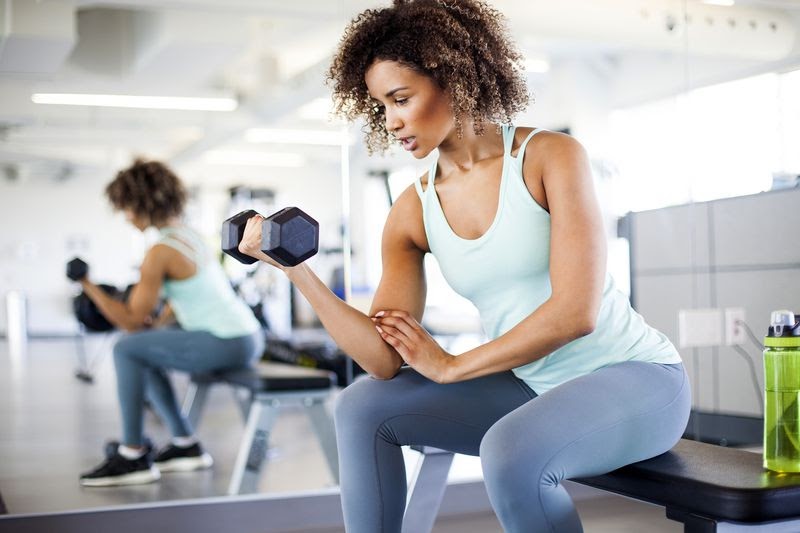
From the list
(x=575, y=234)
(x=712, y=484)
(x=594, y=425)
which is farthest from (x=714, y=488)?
(x=575, y=234)

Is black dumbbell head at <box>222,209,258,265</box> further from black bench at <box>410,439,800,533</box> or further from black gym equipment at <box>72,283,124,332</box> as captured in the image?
black gym equipment at <box>72,283,124,332</box>

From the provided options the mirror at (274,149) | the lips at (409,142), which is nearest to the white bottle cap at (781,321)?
the lips at (409,142)

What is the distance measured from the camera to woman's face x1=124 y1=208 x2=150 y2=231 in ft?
8.54

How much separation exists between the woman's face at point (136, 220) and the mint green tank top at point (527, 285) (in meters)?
1.45

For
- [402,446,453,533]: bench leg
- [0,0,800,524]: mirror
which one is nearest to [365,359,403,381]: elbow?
[402,446,453,533]: bench leg

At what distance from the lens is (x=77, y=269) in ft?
8.20

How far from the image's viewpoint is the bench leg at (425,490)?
1604 millimetres

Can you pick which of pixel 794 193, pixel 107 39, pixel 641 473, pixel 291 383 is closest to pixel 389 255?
pixel 641 473

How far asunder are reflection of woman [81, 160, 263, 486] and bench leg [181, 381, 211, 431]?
0.09 feet

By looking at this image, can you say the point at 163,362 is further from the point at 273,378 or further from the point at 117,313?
the point at 273,378

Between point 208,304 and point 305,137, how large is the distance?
64 centimetres

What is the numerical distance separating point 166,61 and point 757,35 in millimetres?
1938

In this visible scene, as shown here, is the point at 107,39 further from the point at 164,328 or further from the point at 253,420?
the point at 253,420

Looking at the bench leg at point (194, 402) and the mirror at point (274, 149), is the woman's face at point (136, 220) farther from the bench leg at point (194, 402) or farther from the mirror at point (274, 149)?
the bench leg at point (194, 402)
